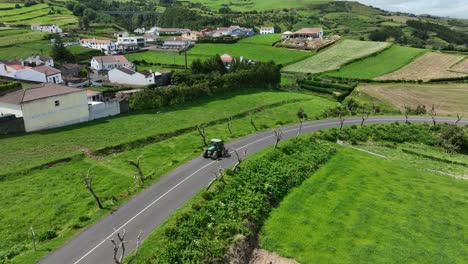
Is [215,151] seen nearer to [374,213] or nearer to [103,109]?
[374,213]

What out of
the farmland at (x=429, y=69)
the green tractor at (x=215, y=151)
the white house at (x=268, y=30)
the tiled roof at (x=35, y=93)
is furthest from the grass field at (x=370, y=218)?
the white house at (x=268, y=30)

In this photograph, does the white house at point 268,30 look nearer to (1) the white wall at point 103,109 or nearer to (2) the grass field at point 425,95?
(2) the grass field at point 425,95

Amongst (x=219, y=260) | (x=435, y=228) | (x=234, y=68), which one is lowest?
(x=435, y=228)

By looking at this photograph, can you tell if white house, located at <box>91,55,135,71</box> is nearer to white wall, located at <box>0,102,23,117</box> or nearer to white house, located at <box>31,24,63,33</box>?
white wall, located at <box>0,102,23,117</box>

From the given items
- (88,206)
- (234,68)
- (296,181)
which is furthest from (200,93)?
(88,206)

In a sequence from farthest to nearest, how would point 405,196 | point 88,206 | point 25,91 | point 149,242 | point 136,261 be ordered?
point 25,91 → point 405,196 → point 88,206 → point 149,242 → point 136,261

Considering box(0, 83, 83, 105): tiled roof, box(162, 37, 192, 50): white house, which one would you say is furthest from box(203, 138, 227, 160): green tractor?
box(162, 37, 192, 50): white house

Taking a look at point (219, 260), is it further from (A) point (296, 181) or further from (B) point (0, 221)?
(B) point (0, 221)

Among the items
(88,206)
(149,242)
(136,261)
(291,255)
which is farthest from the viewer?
(88,206)
